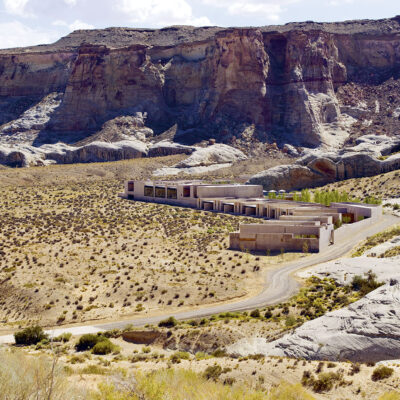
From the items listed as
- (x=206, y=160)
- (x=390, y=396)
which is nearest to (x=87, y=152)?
(x=206, y=160)

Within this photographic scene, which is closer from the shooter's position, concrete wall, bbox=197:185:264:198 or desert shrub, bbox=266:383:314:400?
desert shrub, bbox=266:383:314:400

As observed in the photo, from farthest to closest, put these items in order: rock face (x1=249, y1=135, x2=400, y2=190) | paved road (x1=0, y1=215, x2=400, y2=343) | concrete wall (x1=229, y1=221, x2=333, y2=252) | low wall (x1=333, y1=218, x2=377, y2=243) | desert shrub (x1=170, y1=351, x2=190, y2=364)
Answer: rock face (x1=249, y1=135, x2=400, y2=190)
low wall (x1=333, y1=218, x2=377, y2=243)
concrete wall (x1=229, y1=221, x2=333, y2=252)
paved road (x1=0, y1=215, x2=400, y2=343)
desert shrub (x1=170, y1=351, x2=190, y2=364)

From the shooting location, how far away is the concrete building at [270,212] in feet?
159

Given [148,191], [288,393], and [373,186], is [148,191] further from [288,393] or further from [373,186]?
[288,393]

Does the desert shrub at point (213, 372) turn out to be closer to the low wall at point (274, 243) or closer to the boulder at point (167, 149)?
the low wall at point (274, 243)

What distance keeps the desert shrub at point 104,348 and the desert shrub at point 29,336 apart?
3647mm

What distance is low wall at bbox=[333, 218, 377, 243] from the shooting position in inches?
2046

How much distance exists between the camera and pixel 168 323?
103ft

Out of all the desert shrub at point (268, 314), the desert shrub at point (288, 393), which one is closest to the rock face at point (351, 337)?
the desert shrub at point (268, 314)

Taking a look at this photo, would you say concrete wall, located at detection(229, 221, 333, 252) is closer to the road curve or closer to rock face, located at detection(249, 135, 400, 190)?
the road curve

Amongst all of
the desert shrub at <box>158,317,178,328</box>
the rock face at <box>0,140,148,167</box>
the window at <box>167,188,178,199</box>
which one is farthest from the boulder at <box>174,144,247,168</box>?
the desert shrub at <box>158,317,178,328</box>

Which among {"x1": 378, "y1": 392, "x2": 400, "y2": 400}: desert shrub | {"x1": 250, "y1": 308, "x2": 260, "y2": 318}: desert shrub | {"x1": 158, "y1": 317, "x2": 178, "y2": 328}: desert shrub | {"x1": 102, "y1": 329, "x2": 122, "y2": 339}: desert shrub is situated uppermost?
{"x1": 378, "y1": 392, "x2": 400, "y2": 400}: desert shrub

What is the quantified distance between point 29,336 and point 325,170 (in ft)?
195

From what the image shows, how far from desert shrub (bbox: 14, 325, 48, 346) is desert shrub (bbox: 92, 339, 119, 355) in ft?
12.0
